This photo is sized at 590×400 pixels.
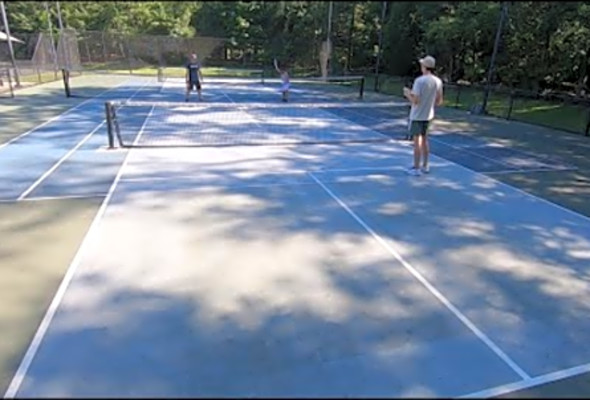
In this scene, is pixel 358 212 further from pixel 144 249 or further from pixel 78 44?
pixel 78 44

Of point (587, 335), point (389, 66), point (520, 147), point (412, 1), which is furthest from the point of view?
point (389, 66)

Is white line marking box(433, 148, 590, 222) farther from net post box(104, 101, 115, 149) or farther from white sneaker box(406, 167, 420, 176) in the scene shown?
net post box(104, 101, 115, 149)

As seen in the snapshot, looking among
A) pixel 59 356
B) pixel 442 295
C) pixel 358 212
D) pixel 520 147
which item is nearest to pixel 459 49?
pixel 520 147

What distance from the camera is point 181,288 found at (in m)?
3.37

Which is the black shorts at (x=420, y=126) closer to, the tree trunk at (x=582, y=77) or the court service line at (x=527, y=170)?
the court service line at (x=527, y=170)

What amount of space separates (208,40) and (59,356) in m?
26.3

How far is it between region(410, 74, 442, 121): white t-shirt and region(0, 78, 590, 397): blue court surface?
91cm

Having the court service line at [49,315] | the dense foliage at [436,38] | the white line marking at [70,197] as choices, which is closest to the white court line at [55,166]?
the white line marking at [70,197]

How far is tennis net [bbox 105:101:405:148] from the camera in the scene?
8727 mm

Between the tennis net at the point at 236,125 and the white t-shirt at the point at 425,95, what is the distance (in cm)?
281

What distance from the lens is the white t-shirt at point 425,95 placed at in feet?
20.6

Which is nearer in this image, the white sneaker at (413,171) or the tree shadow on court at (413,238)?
the tree shadow on court at (413,238)

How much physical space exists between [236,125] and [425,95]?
18.1 feet

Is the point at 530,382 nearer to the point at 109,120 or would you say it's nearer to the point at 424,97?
the point at 424,97
